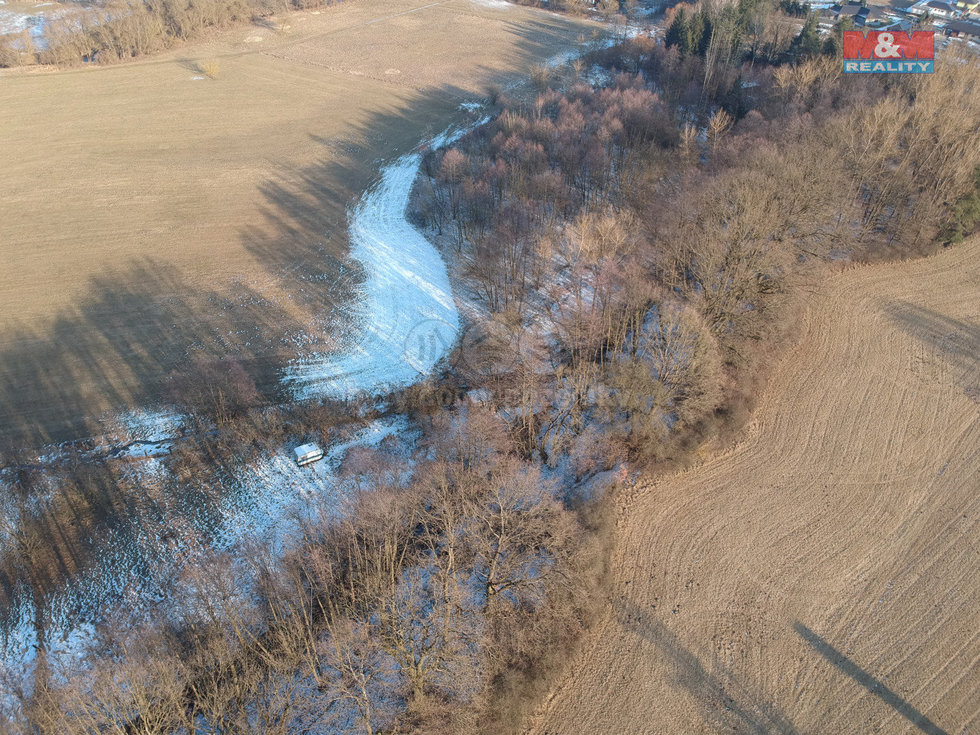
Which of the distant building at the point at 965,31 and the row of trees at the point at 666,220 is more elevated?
the distant building at the point at 965,31

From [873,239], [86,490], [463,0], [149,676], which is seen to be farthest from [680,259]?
[463,0]

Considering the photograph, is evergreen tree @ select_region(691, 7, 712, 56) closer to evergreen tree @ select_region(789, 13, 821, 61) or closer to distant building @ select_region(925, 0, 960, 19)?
evergreen tree @ select_region(789, 13, 821, 61)

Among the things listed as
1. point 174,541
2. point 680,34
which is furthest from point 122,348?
point 680,34

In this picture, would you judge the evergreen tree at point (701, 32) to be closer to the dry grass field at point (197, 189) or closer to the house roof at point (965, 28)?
the dry grass field at point (197, 189)

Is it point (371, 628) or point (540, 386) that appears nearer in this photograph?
point (371, 628)

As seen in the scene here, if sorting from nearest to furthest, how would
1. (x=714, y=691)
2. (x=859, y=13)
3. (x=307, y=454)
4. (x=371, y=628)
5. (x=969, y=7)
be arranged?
(x=371, y=628) < (x=714, y=691) < (x=307, y=454) < (x=859, y=13) < (x=969, y=7)

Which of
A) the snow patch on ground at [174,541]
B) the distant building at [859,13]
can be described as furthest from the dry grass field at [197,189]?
the distant building at [859,13]

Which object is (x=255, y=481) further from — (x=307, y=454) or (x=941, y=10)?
(x=941, y=10)
